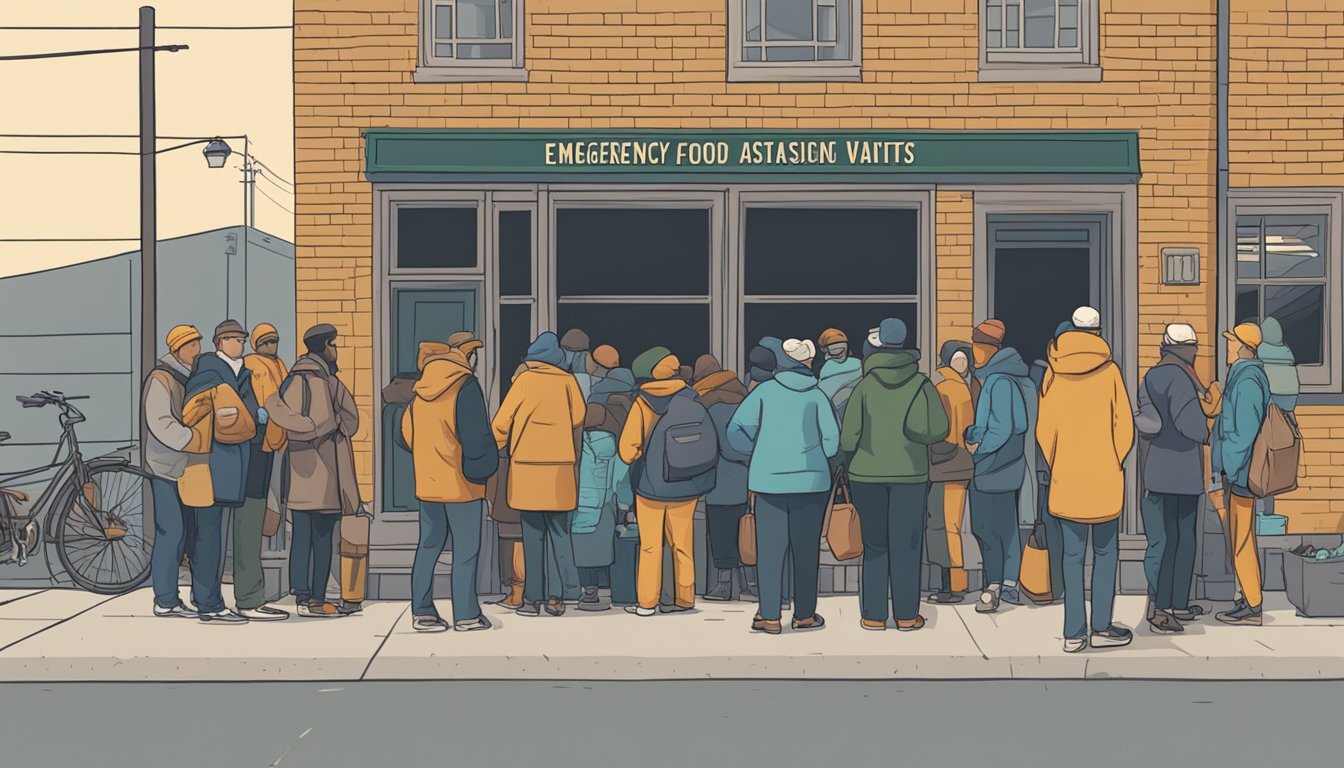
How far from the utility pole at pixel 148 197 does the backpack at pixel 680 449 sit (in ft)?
17.3

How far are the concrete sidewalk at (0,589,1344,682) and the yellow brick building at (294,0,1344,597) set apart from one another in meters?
2.58

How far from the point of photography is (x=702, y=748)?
24.5 ft

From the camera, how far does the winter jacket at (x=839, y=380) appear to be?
39.0 ft

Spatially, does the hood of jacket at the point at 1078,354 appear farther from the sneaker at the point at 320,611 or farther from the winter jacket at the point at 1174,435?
the sneaker at the point at 320,611

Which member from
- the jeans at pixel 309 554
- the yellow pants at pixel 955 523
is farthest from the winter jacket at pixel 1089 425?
the jeans at pixel 309 554

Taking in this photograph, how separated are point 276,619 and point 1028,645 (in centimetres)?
522

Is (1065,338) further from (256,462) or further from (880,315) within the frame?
(256,462)

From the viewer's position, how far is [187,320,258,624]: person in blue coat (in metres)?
11.0

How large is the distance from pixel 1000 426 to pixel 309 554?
508cm

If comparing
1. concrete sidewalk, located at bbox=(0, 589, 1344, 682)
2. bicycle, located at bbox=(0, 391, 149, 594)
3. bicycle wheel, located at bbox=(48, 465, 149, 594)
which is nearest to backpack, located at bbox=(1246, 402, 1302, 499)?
concrete sidewalk, located at bbox=(0, 589, 1344, 682)

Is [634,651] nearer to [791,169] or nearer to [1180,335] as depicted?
[1180,335]

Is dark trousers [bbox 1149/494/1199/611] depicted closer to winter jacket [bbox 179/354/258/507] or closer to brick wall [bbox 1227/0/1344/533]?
brick wall [bbox 1227/0/1344/533]

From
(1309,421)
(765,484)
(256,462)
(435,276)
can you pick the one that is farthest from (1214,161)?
(256,462)

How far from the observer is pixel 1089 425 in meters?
9.70
